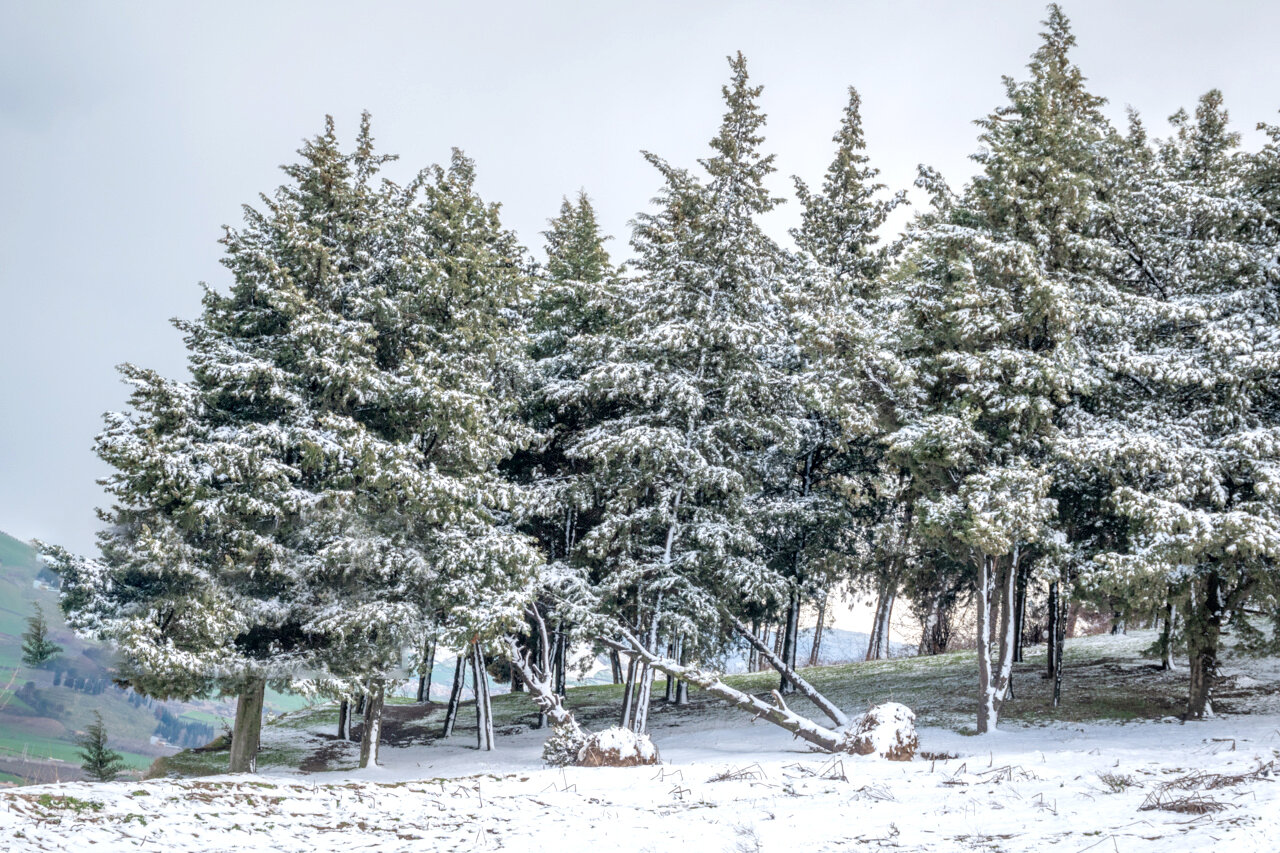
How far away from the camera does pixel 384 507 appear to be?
49.9 ft

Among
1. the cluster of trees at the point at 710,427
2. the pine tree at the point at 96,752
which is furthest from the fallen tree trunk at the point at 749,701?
the pine tree at the point at 96,752

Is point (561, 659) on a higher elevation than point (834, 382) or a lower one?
lower

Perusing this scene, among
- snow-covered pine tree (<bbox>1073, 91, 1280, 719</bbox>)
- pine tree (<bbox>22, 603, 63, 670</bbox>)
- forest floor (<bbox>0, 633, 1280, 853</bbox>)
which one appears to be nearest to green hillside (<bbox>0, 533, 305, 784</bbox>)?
pine tree (<bbox>22, 603, 63, 670</bbox>)

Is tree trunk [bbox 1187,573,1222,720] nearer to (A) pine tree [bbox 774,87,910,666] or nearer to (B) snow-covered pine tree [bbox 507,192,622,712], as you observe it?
(A) pine tree [bbox 774,87,910,666]

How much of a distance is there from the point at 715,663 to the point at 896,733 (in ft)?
26.0

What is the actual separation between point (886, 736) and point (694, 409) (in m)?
8.03

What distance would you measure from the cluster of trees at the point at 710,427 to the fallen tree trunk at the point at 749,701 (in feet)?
0.53

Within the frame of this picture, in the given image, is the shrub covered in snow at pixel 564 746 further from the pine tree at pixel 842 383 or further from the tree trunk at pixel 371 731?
the pine tree at pixel 842 383

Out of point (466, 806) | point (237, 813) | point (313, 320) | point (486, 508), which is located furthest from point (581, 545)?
point (237, 813)

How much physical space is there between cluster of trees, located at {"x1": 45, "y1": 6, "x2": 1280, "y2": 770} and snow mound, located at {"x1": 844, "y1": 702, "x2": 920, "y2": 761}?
3375mm

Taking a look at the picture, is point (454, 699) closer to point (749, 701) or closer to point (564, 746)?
point (564, 746)

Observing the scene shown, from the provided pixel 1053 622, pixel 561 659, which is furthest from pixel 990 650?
pixel 561 659

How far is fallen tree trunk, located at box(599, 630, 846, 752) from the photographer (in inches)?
507

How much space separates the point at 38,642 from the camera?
14.8 meters
